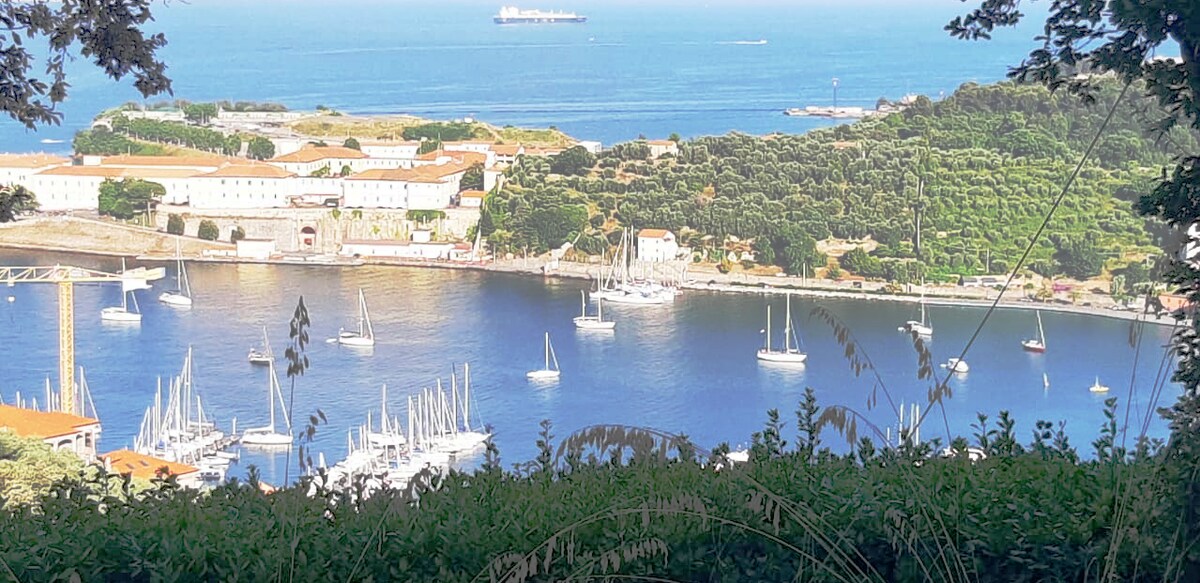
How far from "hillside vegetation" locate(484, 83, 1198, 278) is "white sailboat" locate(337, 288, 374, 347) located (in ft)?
6.66

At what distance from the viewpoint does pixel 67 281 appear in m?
11.8

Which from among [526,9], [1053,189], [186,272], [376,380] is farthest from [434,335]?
[526,9]

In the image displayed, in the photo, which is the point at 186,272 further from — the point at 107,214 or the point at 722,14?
the point at 722,14

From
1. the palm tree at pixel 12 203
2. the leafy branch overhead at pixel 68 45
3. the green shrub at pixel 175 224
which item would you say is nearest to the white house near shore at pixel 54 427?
the palm tree at pixel 12 203

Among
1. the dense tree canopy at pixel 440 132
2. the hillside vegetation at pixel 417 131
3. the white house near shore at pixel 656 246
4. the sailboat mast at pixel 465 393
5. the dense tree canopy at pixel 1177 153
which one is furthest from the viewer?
the hillside vegetation at pixel 417 131

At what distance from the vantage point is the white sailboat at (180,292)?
14.2 m

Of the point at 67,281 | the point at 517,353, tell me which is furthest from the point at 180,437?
the point at 517,353

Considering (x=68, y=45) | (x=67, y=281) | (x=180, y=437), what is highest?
(x=68, y=45)

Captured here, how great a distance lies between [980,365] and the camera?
1170cm

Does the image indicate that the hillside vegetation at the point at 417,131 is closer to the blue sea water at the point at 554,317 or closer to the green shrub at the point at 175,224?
the blue sea water at the point at 554,317

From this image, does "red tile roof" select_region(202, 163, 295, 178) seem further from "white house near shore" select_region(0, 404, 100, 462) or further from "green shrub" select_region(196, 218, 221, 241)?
"white house near shore" select_region(0, 404, 100, 462)

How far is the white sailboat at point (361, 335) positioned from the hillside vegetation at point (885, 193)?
203 cm

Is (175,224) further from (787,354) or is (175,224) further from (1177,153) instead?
(1177,153)

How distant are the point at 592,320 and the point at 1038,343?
4.30m
